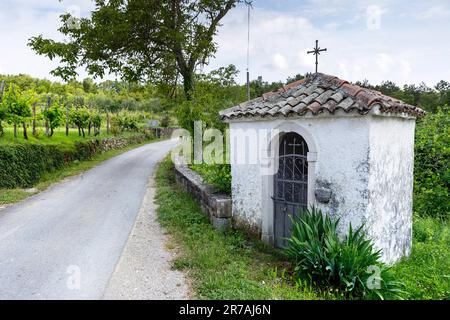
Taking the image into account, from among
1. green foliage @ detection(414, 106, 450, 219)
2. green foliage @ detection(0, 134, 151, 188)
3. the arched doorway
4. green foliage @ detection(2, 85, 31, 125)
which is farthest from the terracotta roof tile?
green foliage @ detection(2, 85, 31, 125)

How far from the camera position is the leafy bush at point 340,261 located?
4.79m

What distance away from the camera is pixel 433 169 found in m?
12.0

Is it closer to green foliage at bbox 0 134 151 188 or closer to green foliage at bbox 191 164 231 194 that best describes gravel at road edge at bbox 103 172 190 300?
green foliage at bbox 191 164 231 194

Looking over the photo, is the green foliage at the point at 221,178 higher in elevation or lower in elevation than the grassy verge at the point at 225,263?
higher

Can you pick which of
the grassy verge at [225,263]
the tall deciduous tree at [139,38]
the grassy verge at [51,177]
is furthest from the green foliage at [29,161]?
the grassy verge at [225,263]

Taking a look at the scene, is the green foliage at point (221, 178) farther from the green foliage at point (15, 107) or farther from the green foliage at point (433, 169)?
the green foliage at point (15, 107)

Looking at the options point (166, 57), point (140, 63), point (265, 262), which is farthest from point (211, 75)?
point (265, 262)

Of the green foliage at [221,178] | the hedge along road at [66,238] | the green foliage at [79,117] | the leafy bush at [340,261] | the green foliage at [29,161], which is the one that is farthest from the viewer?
the green foliage at [79,117]

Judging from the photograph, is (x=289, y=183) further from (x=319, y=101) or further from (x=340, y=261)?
(x=340, y=261)

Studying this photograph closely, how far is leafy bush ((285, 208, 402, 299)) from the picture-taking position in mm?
4785

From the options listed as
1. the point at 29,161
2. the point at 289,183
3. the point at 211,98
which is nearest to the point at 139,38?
the point at 211,98

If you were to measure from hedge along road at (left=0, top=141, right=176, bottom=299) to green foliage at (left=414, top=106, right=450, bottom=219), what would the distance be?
9478mm

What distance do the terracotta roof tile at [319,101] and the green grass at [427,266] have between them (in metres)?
2.89
